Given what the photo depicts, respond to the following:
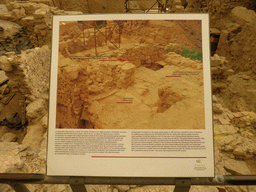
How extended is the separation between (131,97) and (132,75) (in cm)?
18

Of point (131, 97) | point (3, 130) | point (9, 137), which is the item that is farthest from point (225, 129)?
point (3, 130)

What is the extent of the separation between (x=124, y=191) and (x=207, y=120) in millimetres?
1631

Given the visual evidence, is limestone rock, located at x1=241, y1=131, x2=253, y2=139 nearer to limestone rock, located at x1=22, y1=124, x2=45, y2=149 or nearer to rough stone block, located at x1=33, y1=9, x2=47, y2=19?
limestone rock, located at x1=22, y1=124, x2=45, y2=149

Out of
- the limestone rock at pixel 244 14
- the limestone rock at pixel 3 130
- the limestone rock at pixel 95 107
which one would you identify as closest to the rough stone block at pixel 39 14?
the limestone rock at pixel 3 130

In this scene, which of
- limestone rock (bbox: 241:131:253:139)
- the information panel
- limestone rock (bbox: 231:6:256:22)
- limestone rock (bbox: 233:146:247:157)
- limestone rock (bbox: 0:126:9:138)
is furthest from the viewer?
limestone rock (bbox: 231:6:256:22)

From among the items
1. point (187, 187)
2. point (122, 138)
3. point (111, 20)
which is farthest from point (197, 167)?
point (111, 20)

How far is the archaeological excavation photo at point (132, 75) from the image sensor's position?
1.21m

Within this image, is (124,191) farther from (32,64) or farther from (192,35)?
(32,64)

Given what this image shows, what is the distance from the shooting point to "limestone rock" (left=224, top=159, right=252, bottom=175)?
2.54 metres

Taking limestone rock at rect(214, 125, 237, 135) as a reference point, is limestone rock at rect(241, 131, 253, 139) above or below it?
below

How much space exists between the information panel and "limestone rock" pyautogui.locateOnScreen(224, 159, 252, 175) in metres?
1.84

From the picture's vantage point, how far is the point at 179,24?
1.24 meters

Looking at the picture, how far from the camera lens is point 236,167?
2.61m

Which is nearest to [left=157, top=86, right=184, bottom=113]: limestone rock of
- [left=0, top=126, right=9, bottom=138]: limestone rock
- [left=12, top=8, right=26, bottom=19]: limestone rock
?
[left=0, top=126, right=9, bottom=138]: limestone rock
